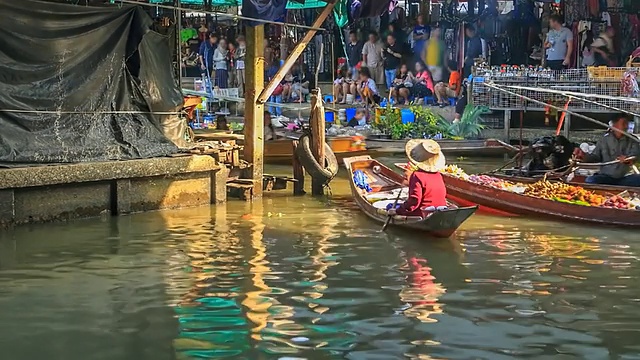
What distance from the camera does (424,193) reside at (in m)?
10.7

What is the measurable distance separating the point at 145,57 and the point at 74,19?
144 centimetres

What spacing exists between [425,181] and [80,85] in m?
5.18

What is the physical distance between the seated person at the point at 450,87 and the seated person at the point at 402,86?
770 mm

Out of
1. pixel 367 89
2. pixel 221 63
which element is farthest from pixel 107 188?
pixel 221 63

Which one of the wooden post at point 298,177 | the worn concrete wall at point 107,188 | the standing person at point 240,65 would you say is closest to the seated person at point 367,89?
the standing person at point 240,65

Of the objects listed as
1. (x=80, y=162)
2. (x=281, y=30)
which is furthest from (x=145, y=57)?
(x=281, y=30)

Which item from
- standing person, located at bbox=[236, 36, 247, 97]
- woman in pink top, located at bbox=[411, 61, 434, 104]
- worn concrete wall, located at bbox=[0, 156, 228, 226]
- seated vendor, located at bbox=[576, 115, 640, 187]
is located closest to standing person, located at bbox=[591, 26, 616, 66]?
woman in pink top, located at bbox=[411, 61, 434, 104]

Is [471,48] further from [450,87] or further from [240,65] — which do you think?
[240,65]

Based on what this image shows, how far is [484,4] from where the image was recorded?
907 inches

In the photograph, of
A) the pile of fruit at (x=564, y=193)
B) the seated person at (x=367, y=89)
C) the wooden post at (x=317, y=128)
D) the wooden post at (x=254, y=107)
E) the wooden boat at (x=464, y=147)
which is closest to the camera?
the pile of fruit at (x=564, y=193)

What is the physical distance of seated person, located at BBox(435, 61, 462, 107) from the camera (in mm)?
23312

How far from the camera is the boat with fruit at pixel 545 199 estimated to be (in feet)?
37.3

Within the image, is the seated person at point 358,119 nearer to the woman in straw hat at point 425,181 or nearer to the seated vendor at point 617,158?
the seated vendor at point 617,158

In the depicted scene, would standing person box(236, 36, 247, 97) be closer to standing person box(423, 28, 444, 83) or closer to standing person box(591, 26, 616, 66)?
standing person box(423, 28, 444, 83)
